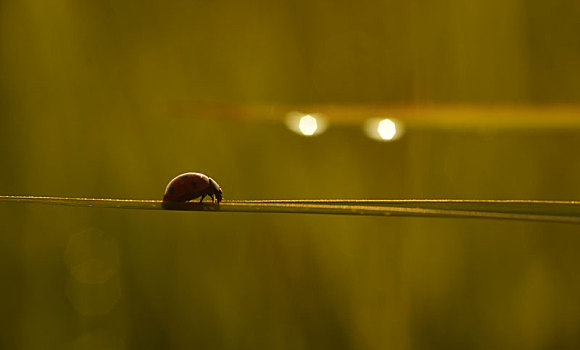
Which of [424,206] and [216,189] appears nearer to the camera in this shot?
[424,206]

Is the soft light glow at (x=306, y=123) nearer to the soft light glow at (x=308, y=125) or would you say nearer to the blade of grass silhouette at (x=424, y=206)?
the soft light glow at (x=308, y=125)

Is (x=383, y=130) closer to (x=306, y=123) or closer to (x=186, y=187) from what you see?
(x=306, y=123)

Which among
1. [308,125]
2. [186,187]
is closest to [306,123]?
[308,125]

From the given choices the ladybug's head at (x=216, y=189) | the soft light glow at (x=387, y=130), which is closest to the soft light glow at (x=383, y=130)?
the soft light glow at (x=387, y=130)

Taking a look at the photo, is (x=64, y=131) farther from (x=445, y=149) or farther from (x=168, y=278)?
(x=445, y=149)

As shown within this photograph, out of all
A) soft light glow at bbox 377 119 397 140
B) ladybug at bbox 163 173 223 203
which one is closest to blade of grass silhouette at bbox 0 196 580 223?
ladybug at bbox 163 173 223 203

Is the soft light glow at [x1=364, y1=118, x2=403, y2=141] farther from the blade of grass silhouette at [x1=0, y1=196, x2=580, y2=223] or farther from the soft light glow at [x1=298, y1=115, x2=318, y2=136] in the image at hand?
the blade of grass silhouette at [x1=0, y1=196, x2=580, y2=223]

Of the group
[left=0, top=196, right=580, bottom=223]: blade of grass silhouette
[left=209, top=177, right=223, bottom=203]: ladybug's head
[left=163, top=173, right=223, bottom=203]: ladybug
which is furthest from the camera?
[left=209, top=177, right=223, bottom=203]: ladybug's head

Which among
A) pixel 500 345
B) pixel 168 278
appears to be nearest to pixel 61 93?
pixel 168 278
